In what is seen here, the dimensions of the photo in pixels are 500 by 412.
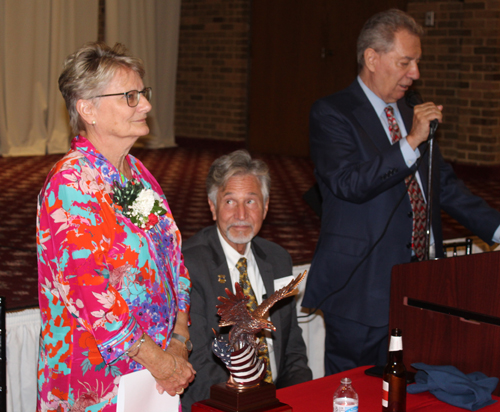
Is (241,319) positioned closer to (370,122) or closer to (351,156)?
(351,156)

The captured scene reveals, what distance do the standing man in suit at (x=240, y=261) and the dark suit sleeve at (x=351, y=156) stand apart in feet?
0.80

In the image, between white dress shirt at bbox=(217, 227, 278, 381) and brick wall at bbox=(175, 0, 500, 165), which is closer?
white dress shirt at bbox=(217, 227, 278, 381)

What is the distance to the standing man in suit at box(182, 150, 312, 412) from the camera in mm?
2363

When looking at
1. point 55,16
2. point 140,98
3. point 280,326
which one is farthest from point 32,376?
point 55,16

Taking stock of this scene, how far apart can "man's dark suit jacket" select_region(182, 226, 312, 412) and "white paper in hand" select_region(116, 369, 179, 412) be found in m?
0.46

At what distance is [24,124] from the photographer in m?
8.73

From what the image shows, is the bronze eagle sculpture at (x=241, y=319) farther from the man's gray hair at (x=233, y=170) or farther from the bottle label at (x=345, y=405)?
the man's gray hair at (x=233, y=170)

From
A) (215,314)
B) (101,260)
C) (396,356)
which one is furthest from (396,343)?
(215,314)

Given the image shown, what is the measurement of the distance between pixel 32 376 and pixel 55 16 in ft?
23.7

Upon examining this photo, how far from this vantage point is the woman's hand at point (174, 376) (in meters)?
1.76

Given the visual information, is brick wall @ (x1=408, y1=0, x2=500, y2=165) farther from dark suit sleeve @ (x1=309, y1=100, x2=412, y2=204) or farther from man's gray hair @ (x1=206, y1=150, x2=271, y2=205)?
man's gray hair @ (x1=206, y1=150, x2=271, y2=205)

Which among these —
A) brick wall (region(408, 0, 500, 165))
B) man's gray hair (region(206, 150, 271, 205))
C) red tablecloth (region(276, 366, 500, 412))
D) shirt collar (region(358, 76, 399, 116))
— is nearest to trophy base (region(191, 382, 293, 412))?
red tablecloth (region(276, 366, 500, 412))

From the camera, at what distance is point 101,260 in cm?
166

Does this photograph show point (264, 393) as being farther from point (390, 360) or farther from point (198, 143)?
point (198, 143)
